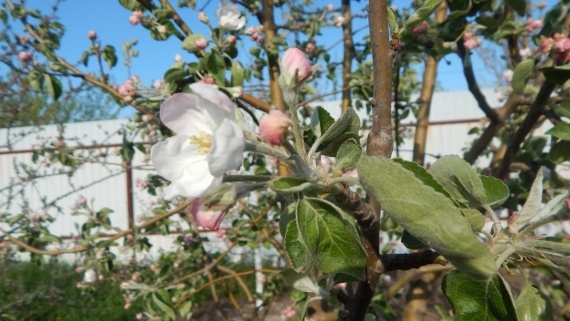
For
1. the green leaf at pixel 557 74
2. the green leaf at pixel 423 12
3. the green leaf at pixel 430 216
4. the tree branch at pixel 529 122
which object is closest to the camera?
the green leaf at pixel 430 216

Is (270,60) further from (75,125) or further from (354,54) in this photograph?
(75,125)

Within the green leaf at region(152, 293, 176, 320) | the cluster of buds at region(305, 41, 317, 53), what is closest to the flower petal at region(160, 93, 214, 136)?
the green leaf at region(152, 293, 176, 320)

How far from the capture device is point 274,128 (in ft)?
1.67

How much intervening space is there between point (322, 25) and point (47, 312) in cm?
355

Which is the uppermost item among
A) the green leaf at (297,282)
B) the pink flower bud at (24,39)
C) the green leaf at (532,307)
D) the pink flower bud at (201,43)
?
the pink flower bud at (24,39)

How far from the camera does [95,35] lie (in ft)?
7.19

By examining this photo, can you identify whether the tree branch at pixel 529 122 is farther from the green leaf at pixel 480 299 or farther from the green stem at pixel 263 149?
the green stem at pixel 263 149

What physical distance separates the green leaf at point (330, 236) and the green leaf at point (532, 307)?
0.71 ft

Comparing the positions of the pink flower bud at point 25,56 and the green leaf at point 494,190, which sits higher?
the pink flower bud at point 25,56

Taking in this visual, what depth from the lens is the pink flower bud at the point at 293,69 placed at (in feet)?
1.93

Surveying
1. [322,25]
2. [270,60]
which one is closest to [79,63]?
[270,60]

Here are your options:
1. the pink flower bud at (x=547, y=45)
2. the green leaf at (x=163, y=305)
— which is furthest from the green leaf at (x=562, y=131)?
the green leaf at (x=163, y=305)

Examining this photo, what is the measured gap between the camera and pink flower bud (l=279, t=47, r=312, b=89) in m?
0.59

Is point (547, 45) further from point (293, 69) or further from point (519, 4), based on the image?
point (293, 69)
